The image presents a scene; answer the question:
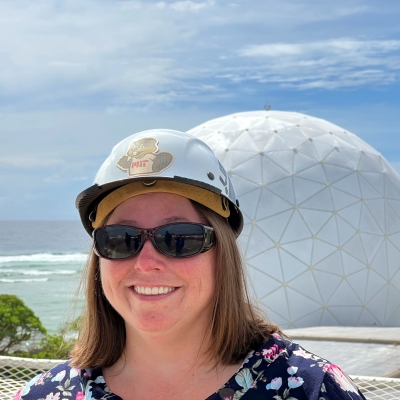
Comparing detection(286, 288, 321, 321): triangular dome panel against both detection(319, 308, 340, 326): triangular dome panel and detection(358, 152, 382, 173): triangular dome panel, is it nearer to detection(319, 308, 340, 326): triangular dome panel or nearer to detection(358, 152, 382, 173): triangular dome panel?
detection(319, 308, 340, 326): triangular dome panel

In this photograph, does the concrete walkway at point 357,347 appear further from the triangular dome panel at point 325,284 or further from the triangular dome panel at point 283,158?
the triangular dome panel at point 283,158

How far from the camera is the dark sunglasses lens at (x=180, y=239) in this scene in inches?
73.0

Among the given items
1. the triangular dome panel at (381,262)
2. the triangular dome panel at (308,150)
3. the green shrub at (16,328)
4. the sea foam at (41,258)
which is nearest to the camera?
the green shrub at (16,328)

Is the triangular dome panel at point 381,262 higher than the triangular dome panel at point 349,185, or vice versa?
the triangular dome panel at point 349,185

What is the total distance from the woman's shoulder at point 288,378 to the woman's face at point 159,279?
252mm

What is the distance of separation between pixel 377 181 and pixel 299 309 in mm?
4427

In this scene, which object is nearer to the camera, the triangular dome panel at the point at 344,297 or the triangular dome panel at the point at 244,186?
the triangular dome panel at the point at 344,297

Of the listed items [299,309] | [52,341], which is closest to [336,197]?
[299,309]

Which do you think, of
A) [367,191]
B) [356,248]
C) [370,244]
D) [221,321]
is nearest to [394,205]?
[367,191]

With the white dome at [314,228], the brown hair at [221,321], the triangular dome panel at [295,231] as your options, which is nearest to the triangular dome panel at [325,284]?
the white dome at [314,228]

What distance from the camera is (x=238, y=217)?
81.9 inches

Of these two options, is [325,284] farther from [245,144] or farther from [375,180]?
[245,144]

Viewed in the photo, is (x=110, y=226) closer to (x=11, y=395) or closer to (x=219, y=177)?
(x=219, y=177)

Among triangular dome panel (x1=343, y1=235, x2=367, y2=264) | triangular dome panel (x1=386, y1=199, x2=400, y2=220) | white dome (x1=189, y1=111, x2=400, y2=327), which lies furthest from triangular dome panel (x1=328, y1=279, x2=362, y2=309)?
triangular dome panel (x1=386, y1=199, x2=400, y2=220)
